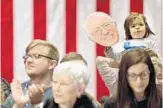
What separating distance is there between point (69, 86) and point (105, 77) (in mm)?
170

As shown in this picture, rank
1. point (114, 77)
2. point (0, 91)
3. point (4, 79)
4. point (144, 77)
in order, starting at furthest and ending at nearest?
1. point (4, 79)
2. point (0, 91)
3. point (114, 77)
4. point (144, 77)

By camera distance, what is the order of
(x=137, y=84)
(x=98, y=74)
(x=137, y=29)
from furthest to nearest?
(x=98, y=74)
(x=137, y=29)
(x=137, y=84)

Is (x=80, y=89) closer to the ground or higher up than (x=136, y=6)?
closer to the ground

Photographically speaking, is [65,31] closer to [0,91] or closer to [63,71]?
[0,91]

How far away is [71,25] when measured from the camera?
164cm

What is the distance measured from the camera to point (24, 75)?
162 centimetres

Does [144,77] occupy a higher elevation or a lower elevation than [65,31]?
lower

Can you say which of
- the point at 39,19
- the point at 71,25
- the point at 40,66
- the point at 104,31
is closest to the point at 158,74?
Result: the point at 104,31

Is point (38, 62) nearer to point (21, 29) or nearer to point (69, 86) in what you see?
point (69, 86)

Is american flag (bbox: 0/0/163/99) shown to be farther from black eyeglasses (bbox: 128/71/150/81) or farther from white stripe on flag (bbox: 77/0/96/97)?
black eyeglasses (bbox: 128/71/150/81)

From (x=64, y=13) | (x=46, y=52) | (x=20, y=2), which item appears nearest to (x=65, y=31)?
(x=64, y=13)

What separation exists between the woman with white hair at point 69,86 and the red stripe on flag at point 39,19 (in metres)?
0.44

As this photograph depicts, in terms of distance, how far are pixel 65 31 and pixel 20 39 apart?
0.45ft

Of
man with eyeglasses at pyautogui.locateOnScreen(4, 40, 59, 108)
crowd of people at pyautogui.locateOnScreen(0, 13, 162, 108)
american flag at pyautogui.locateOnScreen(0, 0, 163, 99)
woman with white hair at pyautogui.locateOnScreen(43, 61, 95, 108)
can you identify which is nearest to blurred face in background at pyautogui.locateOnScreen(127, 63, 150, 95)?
crowd of people at pyautogui.locateOnScreen(0, 13, 162, 108)
